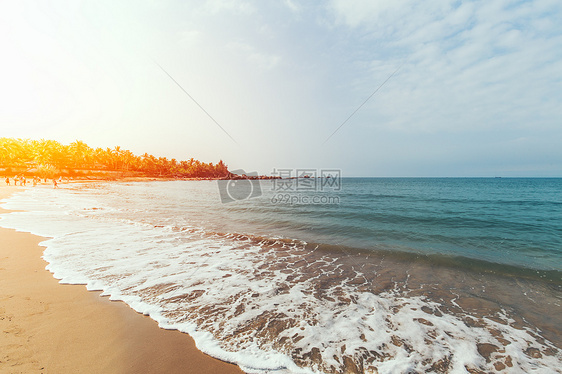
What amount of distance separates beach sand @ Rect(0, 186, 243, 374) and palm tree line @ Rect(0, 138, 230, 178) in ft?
306

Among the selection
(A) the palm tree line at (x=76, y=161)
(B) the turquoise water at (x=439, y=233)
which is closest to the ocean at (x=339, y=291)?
(B) the turquoise water at (x=439, y=233)

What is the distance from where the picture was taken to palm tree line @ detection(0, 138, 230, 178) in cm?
7719

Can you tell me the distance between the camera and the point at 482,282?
6.62m

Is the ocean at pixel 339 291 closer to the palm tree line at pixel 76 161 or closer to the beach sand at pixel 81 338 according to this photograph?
the beach sand at pixel 81 338

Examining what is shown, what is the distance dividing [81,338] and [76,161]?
129m

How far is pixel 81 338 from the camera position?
370cm

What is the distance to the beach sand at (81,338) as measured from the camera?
3131 millimetres

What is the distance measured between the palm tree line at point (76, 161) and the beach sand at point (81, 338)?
3675 inches

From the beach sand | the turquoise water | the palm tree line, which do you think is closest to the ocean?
the turquoise water

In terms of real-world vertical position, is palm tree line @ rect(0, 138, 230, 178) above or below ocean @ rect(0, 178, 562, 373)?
above

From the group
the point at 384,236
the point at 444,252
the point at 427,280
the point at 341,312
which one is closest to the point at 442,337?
the point at 341,312

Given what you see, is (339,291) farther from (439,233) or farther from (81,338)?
(439,233)

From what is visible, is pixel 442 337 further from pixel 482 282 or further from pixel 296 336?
pixel 482 282

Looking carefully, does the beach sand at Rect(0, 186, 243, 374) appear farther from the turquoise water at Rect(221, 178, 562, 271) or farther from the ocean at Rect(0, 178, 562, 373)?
the turquoise water at Rect(221, 178, 562, 271)
